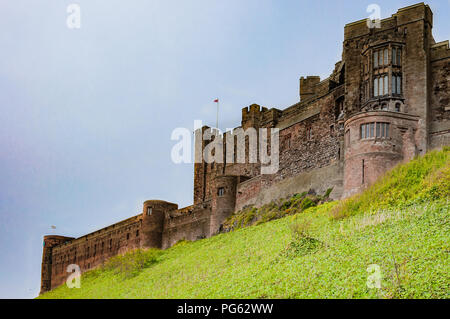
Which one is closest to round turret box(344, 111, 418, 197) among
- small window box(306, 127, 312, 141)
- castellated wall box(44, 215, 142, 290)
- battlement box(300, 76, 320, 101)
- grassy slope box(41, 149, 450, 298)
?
grassy slope box(41, 149, 450, 298)

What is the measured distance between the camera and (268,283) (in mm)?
20969

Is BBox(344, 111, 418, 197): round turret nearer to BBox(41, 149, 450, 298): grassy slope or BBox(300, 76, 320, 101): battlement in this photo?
BBox(41, 149, 450, 298): grassy slope

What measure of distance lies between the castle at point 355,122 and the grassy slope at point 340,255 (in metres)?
2.29

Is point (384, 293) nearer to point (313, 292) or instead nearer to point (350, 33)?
point (313, 292)

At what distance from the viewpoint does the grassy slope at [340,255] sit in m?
18.1

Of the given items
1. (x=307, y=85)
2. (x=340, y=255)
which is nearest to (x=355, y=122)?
(x=340, y=255)

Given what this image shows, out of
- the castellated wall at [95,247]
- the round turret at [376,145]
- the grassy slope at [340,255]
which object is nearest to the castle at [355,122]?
the round turret at [376,145]

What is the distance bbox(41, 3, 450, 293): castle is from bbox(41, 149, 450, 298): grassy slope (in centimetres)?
229

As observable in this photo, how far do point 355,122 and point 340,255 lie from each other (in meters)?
14.7

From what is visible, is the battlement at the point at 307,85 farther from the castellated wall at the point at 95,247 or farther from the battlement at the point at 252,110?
the castellated wall at the point at 95,247

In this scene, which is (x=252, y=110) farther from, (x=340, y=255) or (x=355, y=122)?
(x=340, y=255)

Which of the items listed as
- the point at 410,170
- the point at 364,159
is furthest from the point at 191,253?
the point at 410,170

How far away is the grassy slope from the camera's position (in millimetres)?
18109
